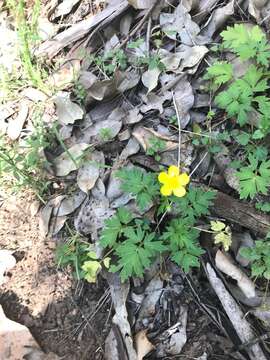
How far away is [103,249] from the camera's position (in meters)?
2.56

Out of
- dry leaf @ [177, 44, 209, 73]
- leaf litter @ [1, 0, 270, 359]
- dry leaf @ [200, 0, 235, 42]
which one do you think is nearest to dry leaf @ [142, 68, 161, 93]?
leaf litter @ [1, 0, 270, 359]

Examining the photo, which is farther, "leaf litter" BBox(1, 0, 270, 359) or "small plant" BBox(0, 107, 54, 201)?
"small plant" BBox(0, 107, 54, 201)

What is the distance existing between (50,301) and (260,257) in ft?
3.63

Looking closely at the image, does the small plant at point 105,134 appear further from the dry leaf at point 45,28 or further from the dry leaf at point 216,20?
the dry leaf at point 45,28

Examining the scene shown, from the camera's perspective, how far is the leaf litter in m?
2.48

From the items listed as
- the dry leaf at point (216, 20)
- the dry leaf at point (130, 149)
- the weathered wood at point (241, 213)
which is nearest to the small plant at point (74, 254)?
the dry leaf at point (130, 149)

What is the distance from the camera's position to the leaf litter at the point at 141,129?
2477 mm

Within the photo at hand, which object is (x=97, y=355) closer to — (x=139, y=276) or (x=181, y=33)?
(x=139, y=276)

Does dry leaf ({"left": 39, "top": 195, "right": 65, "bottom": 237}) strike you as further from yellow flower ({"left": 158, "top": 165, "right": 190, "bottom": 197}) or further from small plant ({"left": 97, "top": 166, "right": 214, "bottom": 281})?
yellow flower ({"left": 158, "top": 165, "right": 190, "bottom": 197})

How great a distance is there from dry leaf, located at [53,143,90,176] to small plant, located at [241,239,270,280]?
1050 mm

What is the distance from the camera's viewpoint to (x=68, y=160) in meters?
2.80

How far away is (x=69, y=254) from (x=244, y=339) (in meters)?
0.98

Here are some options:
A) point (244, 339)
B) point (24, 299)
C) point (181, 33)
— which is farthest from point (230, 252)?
point (181, 33)

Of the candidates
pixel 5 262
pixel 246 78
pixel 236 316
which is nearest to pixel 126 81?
pixel 246 78
